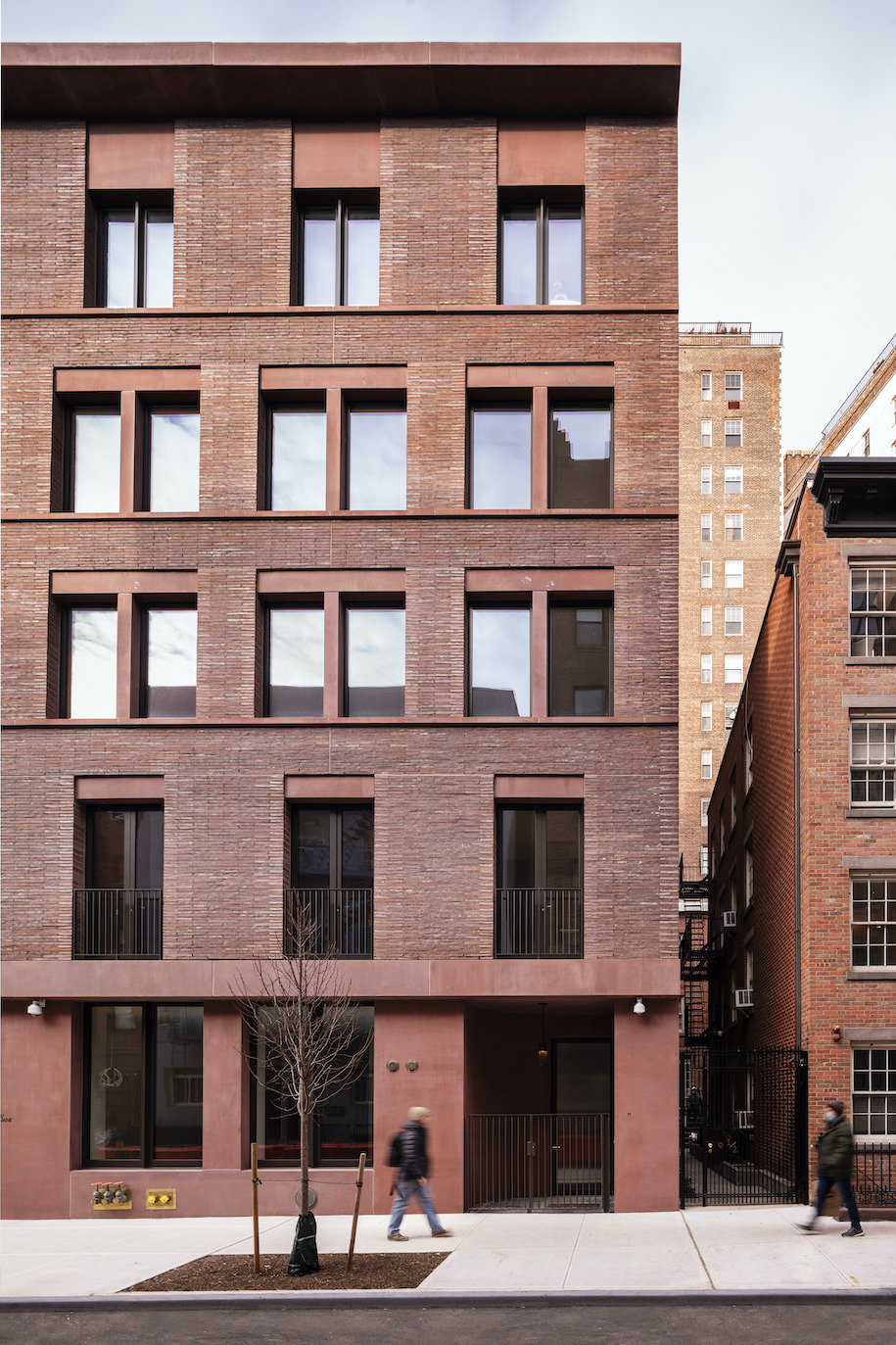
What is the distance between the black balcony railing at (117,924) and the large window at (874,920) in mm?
11743

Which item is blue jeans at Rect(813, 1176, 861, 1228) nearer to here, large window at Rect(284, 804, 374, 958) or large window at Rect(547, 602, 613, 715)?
large window at Rect(284, 804, 374, 958)

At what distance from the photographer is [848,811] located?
22.2m

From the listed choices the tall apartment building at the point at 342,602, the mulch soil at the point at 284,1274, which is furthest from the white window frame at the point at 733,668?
the mulch soil at the point at 284,1274

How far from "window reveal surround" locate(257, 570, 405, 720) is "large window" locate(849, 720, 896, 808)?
8208 millimetres

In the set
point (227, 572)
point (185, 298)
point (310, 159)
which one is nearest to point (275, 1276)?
point (227, 572)

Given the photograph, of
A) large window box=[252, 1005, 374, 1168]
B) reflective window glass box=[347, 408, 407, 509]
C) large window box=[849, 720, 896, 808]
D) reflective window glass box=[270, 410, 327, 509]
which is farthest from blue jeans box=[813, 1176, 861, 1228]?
reflective window glass box=[270, 410, 327, 509]

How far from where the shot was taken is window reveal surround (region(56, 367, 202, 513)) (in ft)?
75.6

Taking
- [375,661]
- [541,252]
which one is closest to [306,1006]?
[375,661]

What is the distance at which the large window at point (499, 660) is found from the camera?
2252cm

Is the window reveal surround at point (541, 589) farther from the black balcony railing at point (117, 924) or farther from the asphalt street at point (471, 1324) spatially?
the asphalt street at point (471, 1324)

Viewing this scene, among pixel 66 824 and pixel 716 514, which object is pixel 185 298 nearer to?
pixel 66 824

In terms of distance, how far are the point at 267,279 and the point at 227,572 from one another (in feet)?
17.2

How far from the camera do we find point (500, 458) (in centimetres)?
2339

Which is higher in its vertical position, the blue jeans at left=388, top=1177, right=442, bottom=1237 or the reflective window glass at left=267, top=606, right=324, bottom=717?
the reflective window glass at left=267, top=606, right=324, bottom=717
